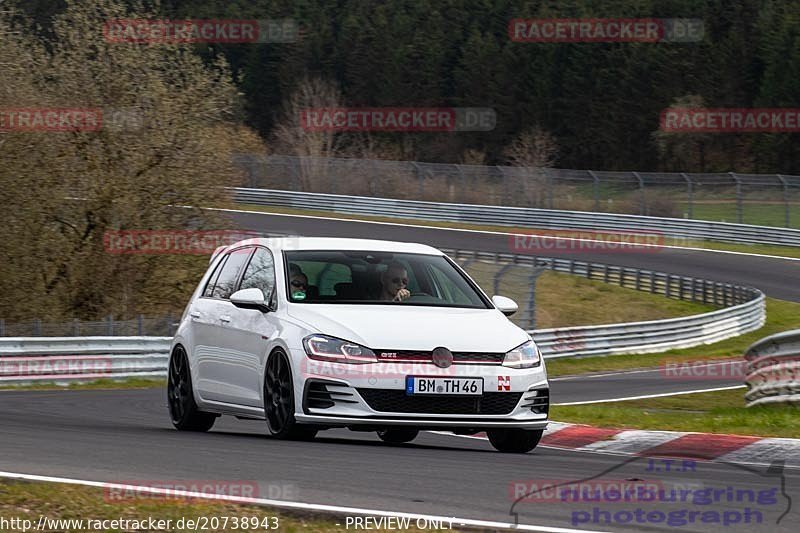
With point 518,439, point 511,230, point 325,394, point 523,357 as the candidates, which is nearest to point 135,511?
point 325,394

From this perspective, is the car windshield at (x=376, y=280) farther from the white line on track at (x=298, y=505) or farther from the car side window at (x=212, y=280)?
the white line on track at (x=298, y=505)

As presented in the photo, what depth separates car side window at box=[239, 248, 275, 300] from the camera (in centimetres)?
1095

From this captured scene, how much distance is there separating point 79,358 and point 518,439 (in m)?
15.5

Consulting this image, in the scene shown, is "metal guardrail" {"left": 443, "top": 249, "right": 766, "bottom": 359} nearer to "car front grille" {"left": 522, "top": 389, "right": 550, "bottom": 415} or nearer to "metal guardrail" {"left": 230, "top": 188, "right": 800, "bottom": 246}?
"metal guardrail" {"left": 230, "top": 188, "right": 800, "bottom": 246}

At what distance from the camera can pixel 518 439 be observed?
10.4 metres

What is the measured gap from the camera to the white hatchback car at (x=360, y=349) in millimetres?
9766

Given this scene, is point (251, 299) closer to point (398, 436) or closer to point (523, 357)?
point (398, 436)

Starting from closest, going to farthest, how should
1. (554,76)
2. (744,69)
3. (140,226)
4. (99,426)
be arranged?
(99,426)
(140,226)
(744,69)
(554,76)

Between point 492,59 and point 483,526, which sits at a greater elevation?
point 492,59

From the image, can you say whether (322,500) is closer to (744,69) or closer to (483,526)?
(483,526)

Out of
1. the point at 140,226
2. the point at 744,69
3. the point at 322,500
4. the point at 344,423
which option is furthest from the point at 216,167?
the point at 744,69

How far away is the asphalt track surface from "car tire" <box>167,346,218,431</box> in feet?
1.13

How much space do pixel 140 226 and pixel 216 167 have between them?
2.13 m

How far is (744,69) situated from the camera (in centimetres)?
9469
